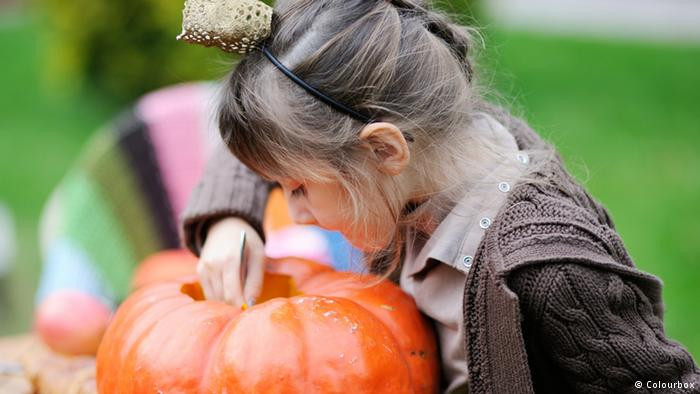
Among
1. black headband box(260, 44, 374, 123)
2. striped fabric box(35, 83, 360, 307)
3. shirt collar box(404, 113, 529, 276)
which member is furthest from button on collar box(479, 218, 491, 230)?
A: striped fabric box(35, 83, 360, 307)

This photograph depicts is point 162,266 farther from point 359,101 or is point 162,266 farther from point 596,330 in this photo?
point 596,330

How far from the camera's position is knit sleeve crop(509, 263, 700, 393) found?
5.14 ft

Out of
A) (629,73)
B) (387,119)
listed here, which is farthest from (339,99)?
(629,73)

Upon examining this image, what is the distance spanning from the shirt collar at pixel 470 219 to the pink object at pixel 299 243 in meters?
1.08

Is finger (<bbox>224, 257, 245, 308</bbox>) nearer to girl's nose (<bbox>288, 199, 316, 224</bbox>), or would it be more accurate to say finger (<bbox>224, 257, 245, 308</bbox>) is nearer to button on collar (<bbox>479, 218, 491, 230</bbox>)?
girl's nose (<bbox>288, 199, 316, 224</bbox>)

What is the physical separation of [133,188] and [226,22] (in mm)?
1717

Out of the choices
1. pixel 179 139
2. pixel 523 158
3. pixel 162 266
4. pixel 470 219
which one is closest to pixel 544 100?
pixel 179 139

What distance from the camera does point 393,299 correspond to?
72.9 inches

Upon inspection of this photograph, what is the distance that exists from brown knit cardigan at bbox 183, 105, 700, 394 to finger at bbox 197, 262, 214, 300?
1.92 feet

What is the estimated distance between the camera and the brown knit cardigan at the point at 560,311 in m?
1.57

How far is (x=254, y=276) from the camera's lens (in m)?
1.95

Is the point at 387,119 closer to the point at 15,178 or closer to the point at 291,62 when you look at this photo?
the point at 291,62

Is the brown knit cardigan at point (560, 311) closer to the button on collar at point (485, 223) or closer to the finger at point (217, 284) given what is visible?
the button on collar at point (485, 223)

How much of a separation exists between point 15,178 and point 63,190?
2.44 m
